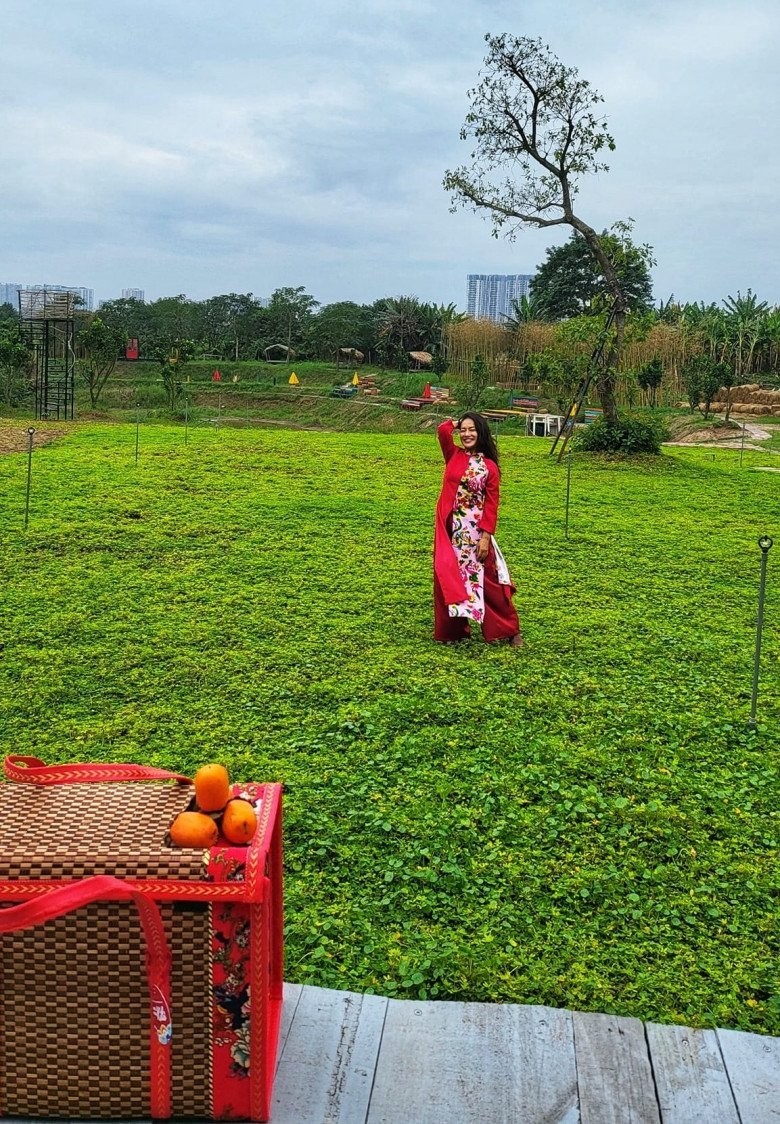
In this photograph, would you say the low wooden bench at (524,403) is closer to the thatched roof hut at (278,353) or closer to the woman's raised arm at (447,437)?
the thatched roof hut at (278,353)

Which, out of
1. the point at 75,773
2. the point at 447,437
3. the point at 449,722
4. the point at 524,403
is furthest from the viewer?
the point at 524,403

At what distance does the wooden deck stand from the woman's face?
11.4ft

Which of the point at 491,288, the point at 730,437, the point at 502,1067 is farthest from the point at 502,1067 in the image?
the point at 491,288

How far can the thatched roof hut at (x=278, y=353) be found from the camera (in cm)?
4219

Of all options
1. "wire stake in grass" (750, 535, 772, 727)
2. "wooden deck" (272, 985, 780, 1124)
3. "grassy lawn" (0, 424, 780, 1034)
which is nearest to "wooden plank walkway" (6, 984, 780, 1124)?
"wooden deck" (272, 985, 780, 1124)

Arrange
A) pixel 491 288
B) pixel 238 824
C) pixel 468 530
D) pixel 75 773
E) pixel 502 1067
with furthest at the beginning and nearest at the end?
pixel 491 288, pixel 468 530, pixel 75 773, pixel 502 1067, pixel 238 824

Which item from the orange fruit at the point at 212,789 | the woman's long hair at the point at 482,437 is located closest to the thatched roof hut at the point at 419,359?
the woman's long hair at the point at 482,437

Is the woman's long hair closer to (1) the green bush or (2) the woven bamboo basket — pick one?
(2) the woven bamboo basket

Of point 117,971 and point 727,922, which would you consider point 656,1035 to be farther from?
point 117,971

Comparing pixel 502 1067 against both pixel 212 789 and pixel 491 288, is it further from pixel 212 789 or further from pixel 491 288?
pixel 491 288

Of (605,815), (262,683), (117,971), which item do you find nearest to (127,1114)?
(117,971)

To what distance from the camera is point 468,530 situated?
5.77 m

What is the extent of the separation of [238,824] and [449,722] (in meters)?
2.66

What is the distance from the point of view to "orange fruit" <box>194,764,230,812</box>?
7.23 feet
